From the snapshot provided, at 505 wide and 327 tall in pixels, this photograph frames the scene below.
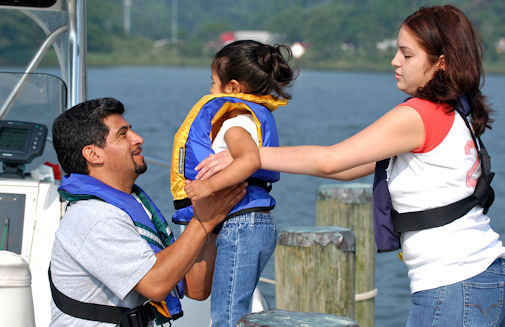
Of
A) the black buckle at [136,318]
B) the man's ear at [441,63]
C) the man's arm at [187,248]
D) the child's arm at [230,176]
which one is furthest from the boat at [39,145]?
the man's ear at [441,63]

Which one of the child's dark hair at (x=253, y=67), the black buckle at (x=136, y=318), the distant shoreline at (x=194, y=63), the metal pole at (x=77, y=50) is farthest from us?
the distant shoreline at (x=194, y=63)

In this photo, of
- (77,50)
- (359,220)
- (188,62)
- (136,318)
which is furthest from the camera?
(188,62)

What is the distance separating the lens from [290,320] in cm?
264

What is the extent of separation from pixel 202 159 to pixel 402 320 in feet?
22.6

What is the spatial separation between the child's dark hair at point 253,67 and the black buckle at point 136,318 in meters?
0.90

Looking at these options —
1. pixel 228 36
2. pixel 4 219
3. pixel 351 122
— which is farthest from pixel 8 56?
pixel 228 36

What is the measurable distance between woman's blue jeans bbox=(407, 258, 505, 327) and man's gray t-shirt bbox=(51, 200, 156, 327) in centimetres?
88

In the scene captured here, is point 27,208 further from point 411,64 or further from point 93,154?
point 411,64

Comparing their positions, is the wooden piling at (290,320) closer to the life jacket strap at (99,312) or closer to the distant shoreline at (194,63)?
the life jacket strap at (99,312)

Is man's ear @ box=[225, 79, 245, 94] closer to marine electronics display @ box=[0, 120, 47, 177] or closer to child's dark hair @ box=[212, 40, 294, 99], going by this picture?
child's dark hair @ box=[212, 40, 294, 99]

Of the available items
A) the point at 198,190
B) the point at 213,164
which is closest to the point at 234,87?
the point at 213,164

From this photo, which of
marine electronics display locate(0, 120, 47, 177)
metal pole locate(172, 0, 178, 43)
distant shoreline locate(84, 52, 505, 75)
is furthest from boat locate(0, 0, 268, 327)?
metal pole locate(172, 0, 178, 43)

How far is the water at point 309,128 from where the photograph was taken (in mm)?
10523

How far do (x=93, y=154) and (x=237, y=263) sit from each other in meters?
0.64
